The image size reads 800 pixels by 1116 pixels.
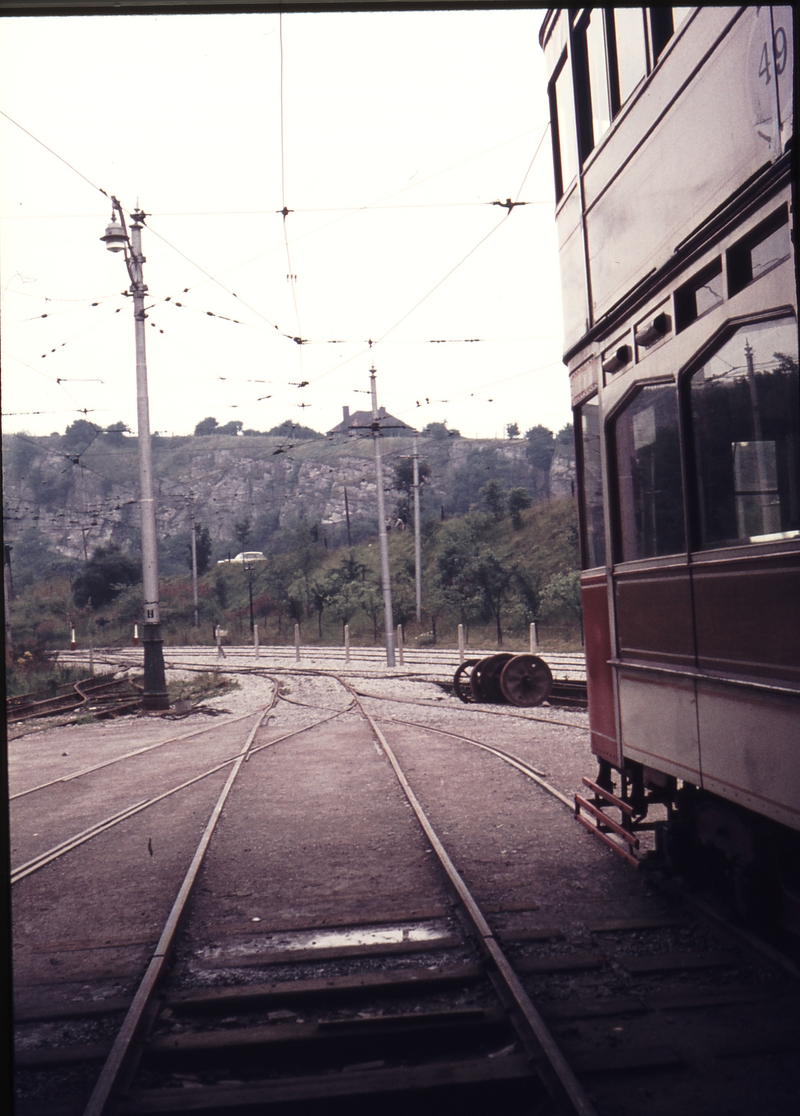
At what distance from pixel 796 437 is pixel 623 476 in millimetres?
1952

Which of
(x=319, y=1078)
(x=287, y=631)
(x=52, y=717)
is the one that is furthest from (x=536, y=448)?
(x=319, y=1078)

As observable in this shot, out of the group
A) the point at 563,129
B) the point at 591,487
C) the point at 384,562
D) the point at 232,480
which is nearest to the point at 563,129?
the point at 563,129

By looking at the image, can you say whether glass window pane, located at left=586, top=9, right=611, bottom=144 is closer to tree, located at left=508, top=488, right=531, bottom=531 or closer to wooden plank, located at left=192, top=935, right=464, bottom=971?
wooden plank, located at left=192, top=935, right=464, bottom=971

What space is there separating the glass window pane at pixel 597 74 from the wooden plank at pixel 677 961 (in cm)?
430

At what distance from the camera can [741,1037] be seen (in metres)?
3.40

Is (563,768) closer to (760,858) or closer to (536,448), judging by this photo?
(760,858)

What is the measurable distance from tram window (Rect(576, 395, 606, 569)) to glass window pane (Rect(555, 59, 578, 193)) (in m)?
1.55

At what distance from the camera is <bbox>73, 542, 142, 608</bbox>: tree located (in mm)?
55312

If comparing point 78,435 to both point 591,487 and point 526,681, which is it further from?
point 591,487

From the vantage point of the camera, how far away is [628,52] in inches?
190

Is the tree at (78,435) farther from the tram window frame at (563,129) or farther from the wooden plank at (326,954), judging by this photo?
the wooden plank at (326,954)

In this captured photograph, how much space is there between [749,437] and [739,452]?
10cm

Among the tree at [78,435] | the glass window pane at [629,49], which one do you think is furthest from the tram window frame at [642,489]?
the tree at [78,435]

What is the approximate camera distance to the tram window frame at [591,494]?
18.3 feet
